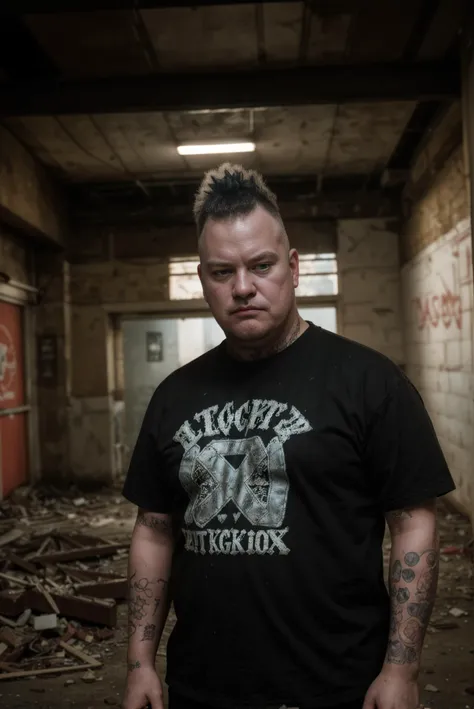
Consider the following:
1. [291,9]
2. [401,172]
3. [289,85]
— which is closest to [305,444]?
[291,9]

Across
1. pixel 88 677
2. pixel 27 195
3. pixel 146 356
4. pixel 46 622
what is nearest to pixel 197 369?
pixel 88 677

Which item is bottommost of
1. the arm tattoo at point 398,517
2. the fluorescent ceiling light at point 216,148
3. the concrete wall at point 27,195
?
the arm tattoo at point 398,517

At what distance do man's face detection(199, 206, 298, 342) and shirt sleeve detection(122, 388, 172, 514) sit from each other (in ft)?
1.07

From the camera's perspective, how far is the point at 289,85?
17.5ft

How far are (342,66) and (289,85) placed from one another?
1.43ft

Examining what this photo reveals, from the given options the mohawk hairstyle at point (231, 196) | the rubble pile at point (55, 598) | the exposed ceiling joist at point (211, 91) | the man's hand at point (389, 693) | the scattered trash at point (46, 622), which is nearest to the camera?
the man's hand at point (389, 693)

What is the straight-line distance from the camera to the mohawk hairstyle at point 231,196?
5.49ft

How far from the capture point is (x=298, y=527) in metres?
1.50

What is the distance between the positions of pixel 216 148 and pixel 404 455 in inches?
237

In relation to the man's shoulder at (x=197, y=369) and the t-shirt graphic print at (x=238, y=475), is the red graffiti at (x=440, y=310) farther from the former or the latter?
the t-shirt graphic print at (x=238, y=475)

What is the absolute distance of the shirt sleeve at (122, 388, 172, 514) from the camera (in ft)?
5.72

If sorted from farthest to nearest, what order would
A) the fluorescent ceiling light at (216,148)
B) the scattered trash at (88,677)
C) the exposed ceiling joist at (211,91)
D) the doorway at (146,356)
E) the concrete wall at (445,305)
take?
the doorway at (146,356) → the fluorescent ceiling light at (216,148) → the concrete wall at (445,305) → the exposed ceiling joist at (211,91) → the scattered trash at (88,677)

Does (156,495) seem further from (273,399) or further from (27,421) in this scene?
(27,421)

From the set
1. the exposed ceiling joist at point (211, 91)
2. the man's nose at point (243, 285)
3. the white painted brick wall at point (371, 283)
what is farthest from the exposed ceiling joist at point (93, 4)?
the white painted brick wall at point (371, 283)
